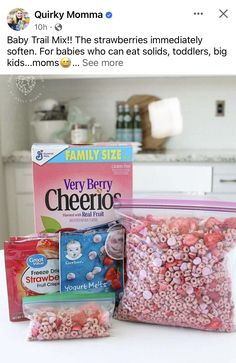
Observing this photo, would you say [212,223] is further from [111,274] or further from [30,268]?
[30,268]

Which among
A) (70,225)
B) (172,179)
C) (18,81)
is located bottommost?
(172,179)

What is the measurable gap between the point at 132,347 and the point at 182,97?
8.02 feet

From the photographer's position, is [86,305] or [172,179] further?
[172,179]

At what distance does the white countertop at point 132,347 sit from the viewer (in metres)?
0.46

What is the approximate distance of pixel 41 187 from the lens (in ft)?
1.89

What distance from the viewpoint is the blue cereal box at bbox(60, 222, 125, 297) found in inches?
21.5

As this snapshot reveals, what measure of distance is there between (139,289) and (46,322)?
14cm

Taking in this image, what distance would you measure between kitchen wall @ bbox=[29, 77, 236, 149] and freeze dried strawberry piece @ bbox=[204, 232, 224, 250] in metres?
2.29
